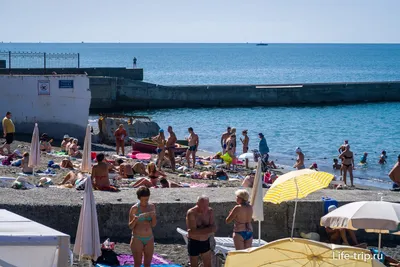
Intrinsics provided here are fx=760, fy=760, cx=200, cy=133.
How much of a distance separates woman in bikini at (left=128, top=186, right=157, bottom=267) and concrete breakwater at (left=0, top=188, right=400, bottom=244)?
Answer: 161 cm

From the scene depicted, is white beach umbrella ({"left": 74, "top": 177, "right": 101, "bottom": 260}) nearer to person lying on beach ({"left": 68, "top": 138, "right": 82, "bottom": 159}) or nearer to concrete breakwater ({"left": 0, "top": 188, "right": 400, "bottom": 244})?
concrete breakwater ({"left": 0, "top": 188, "right": 400, "bottom": 244})

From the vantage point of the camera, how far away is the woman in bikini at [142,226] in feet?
28.6

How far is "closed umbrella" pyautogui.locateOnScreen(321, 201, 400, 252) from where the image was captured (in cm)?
886

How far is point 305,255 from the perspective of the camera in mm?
6918

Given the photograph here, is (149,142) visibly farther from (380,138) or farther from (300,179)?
(380,138)

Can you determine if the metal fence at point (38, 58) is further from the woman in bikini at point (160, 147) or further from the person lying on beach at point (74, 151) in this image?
the woman in bikini at point (160, 147)

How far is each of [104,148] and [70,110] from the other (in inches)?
72.1

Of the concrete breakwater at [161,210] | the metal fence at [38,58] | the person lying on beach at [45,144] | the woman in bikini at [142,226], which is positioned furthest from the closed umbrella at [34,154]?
the metal fence at [38,58]

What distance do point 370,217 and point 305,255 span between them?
7.55ft

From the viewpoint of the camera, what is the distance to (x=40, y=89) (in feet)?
87.6

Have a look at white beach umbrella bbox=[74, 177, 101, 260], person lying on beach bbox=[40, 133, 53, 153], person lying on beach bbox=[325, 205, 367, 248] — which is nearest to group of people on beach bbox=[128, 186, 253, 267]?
white beach umbrella bbox=[74, 177, 101, 260]

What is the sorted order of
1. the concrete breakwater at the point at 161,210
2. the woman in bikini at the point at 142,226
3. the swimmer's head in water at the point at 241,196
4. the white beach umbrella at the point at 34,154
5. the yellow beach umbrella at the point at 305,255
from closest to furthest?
the yellow beach umbrella at the point at 305,255, the woman in bikini at the point at 142,226, the swimmer's head in water at the point at 241,196, the concrete breakwater at the point at 161,210, the white beach umbrella at the point at 34,154

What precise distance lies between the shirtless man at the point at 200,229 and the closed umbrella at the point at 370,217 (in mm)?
1604

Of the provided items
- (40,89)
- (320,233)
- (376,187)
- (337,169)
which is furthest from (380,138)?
(320,233)
